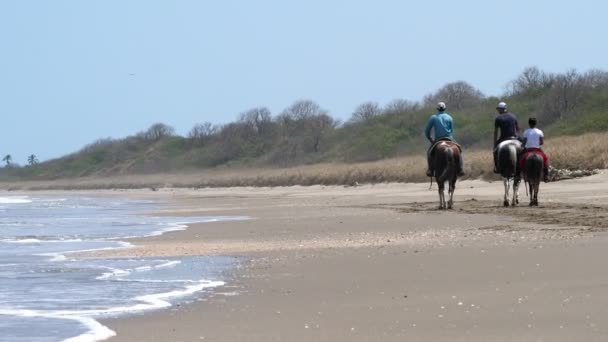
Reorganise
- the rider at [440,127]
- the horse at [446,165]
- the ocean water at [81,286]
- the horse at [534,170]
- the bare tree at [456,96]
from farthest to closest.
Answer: the bare tree at [456,96] < the rider at [440,127] < the horse at [446,165] < the horse at [534,170] < the ocean water at [81,286]

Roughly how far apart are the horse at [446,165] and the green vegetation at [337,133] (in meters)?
20.9

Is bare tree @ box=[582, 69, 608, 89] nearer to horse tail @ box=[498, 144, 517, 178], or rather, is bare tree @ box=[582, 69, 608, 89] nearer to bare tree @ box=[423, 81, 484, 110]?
bare tree @ box=[423, 81, 484, 110]

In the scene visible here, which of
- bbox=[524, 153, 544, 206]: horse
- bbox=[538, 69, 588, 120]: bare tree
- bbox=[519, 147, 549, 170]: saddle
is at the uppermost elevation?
bbox=[538, 69, 588, 120]: bare tree

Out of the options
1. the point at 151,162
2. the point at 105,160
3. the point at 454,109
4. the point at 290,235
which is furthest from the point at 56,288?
the point at 105,160

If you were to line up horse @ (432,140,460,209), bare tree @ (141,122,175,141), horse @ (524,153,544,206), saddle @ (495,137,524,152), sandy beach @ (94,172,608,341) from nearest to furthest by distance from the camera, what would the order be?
sandy beach @ (94,172,608,341) < horse @ (524,153,544,206) < saddle @ (495,137,524,152) < horse @ (432,140,460,209) < bare tree @ (141,122,175,141)

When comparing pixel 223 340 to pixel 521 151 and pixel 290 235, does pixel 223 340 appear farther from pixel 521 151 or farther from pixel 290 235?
pixel 521 151

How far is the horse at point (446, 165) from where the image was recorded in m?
16.3

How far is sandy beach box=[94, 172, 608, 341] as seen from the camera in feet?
17.8

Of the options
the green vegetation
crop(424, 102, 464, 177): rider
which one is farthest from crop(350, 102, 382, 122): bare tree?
crop(424, 102, 464, 177): rider

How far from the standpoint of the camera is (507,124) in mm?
16234

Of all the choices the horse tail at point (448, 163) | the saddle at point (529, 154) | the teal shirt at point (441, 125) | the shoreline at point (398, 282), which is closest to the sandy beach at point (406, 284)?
the shoreline at point (398, 282)

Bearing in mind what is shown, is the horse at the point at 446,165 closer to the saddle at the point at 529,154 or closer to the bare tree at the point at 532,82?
the saddle at the point at 529,154

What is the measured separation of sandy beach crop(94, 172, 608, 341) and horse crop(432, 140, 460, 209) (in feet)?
8.77

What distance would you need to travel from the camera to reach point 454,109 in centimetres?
6175
